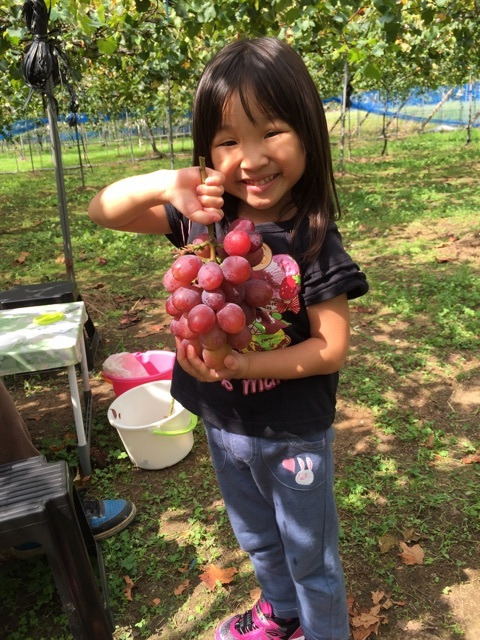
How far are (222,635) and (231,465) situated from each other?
81 cm

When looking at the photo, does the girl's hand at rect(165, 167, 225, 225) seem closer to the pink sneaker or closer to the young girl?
the young girl

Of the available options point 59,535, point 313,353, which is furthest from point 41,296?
point 313,353

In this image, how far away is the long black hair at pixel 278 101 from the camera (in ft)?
3.75

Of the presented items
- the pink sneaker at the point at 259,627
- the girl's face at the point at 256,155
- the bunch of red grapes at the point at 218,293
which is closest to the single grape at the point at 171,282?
the bunch of red grapes at the point at 218,293

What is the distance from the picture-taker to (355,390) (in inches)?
135

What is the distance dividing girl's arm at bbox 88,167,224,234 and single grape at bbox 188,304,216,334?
0.61ft

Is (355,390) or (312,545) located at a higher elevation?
(312,545)

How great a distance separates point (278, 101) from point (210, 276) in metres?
0.44

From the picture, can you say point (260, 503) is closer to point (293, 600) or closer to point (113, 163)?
point (293, 600)

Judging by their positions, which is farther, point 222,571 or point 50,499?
point 222,571

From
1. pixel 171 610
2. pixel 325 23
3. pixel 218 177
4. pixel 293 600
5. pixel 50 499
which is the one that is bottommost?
pixel 171 610

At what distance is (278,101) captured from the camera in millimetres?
1147

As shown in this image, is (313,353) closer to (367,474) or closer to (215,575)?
(215,575)

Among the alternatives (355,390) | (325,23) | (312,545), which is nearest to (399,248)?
(325,23)
